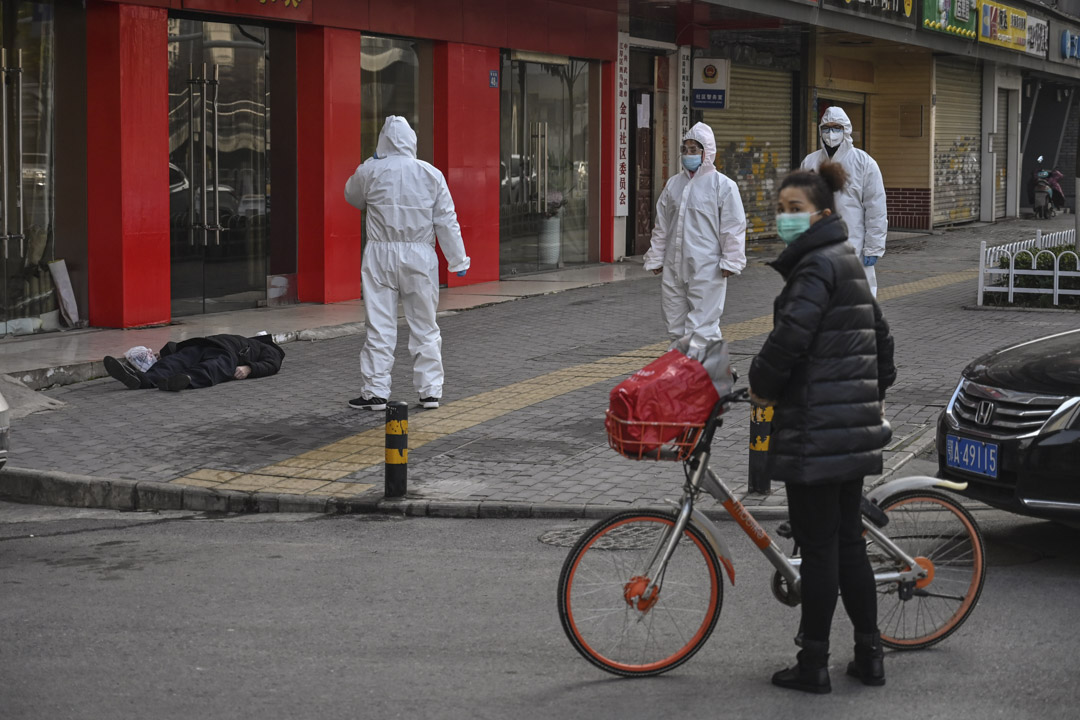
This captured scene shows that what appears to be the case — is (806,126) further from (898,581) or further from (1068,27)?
(898,581)

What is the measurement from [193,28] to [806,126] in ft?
47.8

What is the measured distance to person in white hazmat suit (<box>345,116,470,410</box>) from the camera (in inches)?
394

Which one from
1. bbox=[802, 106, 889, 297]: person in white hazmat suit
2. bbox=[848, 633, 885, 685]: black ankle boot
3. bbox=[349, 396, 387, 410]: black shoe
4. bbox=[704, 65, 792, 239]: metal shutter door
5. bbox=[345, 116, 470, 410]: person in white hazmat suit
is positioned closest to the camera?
bbox=[848, 633, 885, 685]: black ankle boot

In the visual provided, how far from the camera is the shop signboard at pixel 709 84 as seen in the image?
74.8ft

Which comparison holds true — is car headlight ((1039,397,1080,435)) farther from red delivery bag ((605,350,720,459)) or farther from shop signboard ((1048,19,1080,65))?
shop signboard ((1048,19,1080,65))

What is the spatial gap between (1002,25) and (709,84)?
10174 mm

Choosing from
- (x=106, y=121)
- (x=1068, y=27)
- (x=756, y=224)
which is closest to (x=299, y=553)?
(x=106, y=121)

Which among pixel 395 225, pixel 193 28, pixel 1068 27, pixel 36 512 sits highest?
pixel 1068 27

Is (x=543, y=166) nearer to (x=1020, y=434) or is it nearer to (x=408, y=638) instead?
(x=1020, y=434)

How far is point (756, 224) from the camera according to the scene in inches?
1001

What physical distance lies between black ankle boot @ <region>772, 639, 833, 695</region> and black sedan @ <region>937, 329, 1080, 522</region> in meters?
1.72

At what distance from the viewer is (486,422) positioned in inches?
384

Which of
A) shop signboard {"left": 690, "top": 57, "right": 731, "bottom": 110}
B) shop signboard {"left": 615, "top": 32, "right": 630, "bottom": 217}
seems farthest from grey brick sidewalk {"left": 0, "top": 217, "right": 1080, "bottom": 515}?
shop signboard {"left": 690, "top": 57, "right": 731, "bottom": 110}

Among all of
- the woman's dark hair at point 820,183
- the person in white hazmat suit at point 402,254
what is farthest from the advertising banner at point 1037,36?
the woman's dark hair at point 820,183
